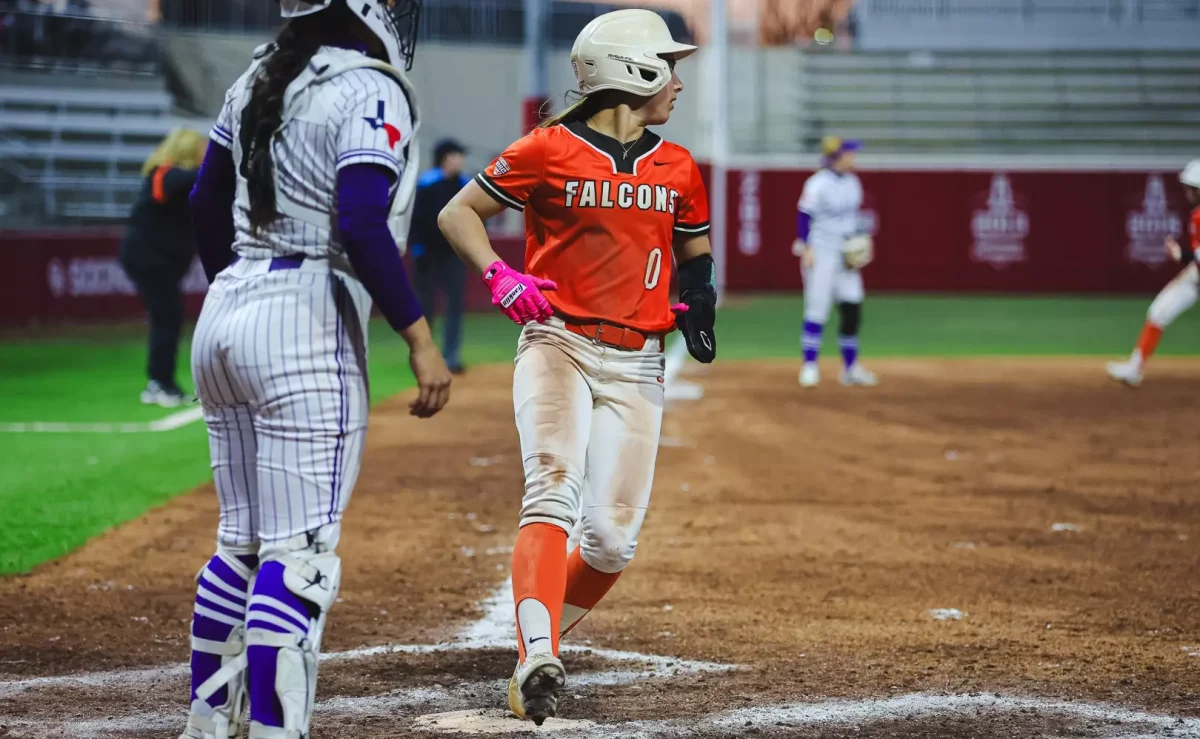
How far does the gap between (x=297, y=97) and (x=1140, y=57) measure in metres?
32.6

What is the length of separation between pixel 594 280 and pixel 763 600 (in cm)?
198

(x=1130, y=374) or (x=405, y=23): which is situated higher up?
(x=405, y=23)

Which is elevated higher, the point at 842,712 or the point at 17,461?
the point at 842,712

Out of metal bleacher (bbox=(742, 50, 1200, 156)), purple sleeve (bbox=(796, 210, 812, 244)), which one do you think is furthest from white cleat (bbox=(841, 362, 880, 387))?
metal bleacher (bbox=(742, 50, 1200, 156))

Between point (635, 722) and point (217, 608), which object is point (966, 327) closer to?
point (635, 722)

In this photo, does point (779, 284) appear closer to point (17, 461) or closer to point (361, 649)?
point (17, 461)

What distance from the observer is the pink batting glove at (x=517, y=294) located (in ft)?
13.7

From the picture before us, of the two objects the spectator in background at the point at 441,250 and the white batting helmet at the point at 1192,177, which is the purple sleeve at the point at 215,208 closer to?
the spectator in background at the point at 441,250

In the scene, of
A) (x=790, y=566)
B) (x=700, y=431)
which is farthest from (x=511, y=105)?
(x=790, y=566)

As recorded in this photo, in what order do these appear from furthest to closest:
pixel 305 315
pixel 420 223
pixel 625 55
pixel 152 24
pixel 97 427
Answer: pixel 152 24, pixel 420 223, pixel 97 427, pixel 625 55, pixel 305 315

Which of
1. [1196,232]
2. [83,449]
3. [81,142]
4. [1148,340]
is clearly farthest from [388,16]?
[81,142]

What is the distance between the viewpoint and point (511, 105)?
103 feet

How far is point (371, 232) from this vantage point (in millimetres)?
3217

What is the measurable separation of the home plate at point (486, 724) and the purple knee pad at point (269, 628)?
876 millimetres
